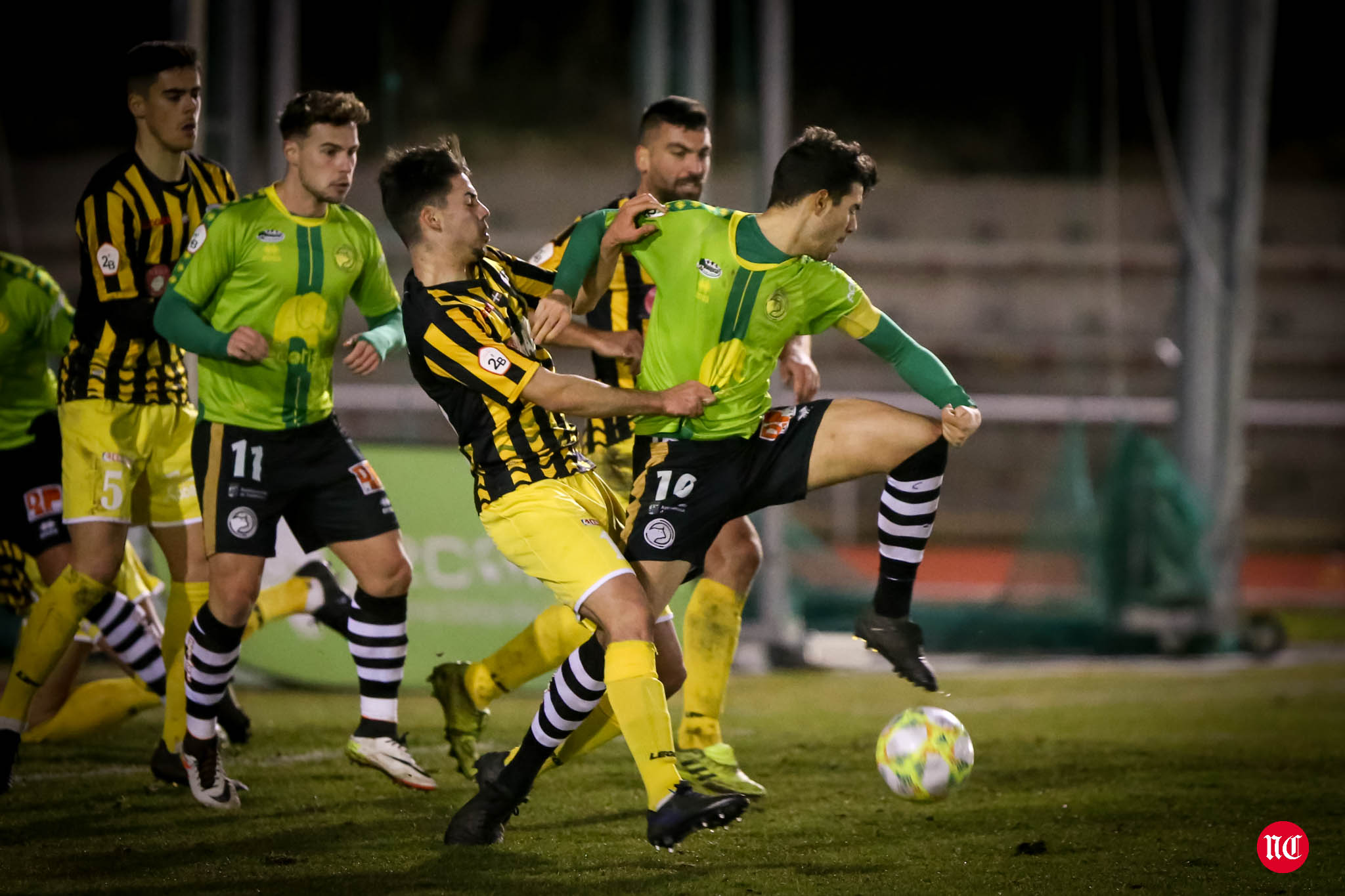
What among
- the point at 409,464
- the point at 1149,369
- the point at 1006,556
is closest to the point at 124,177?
the point at 409,464

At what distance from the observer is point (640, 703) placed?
3879 millimetres

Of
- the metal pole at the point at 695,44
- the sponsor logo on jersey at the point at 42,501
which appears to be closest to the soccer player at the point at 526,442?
the sponsor logo on jersey at the point at 42,501

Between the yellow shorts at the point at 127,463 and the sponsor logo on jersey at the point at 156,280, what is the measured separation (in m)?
0.39

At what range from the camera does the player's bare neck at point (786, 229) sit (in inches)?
167

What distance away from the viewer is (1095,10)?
10914 mm

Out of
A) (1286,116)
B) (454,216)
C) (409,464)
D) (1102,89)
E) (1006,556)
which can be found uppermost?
(1286,116)

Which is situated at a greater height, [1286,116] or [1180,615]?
[1286,116]

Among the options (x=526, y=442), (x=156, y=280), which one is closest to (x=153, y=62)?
(x=156, y=280)

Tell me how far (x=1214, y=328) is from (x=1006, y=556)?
32.1 feet

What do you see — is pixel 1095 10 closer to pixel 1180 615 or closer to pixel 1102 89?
pixel 1102 89

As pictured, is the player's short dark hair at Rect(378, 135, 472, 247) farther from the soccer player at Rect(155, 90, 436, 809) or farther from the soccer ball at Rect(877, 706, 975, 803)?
the soccer ball at Rect(877, 706, 975, 803)

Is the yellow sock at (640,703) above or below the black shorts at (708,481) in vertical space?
below

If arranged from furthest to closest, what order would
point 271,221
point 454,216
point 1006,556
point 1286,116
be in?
1. point 1286,116
2. point 1006,556
3. point 271,221
4. point 454,216

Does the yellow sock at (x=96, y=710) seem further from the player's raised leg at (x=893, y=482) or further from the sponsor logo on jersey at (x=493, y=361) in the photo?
the player's raised leg at (x=893, y=482)
